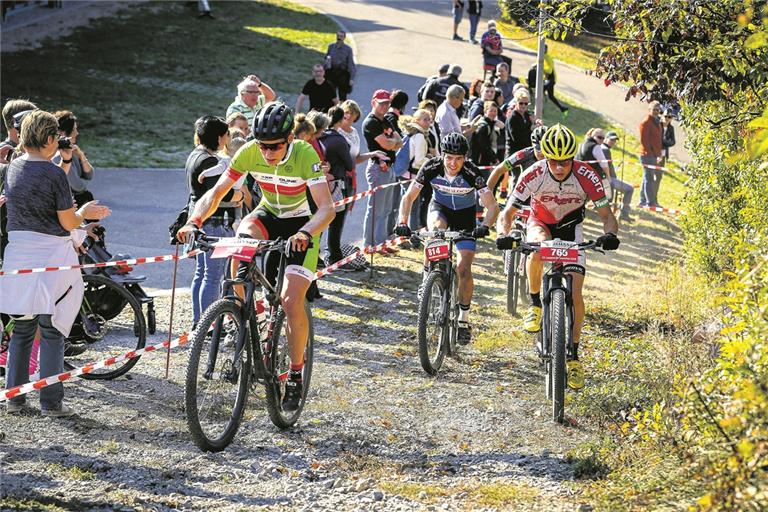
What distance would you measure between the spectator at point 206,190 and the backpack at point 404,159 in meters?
4.68

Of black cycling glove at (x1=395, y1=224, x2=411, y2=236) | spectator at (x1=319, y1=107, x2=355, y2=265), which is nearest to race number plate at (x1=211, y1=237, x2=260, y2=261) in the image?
black cycling glove at (x1=395, y1=224, x2=411, y2=236)

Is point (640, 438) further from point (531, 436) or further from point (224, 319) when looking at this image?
point (224, 319)

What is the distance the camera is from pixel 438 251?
930 cm

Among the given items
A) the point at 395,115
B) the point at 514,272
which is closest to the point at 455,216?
the point at 514,272

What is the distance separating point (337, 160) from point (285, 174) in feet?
15.5

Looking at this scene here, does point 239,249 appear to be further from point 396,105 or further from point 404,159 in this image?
point 396,105

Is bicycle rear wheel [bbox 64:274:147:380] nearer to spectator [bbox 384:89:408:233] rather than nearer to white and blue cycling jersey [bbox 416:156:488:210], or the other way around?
white and blue cycling jersey [bbox 416:156:488:210]

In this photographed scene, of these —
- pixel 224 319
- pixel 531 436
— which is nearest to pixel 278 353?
pixel 224 319

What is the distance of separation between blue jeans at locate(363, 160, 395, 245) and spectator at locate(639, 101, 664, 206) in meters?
6.72

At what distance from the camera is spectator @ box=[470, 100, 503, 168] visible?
51.3ft

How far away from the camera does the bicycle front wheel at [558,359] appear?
7.82 m

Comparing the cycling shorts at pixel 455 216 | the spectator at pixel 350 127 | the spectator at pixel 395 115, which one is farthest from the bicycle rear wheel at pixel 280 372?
the spectator at pixel 395 115

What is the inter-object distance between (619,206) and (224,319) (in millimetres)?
12944

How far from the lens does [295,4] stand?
40.4 meters
